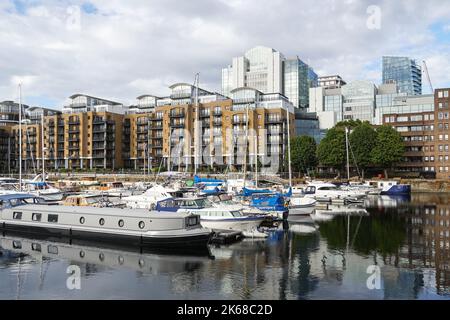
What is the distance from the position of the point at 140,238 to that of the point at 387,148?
293 ft

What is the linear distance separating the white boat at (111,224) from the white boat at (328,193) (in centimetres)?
4028

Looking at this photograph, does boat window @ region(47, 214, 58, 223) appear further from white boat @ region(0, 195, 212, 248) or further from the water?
the water

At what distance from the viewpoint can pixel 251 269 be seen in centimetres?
2545

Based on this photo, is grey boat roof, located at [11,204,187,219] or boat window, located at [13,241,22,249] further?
boat window, located at [13,241,22,249]

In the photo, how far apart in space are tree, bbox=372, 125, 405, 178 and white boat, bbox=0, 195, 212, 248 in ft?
279

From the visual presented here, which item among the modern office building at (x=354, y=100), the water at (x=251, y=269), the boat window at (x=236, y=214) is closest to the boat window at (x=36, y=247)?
the water at (x=251, y=269)

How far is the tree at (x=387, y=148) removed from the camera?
105 metres

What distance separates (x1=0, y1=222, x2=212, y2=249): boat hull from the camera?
97.8 feet

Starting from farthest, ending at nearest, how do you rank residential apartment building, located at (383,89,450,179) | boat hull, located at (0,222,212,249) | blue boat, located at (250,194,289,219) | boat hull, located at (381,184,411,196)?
residential apartment building, located at (383,89,450,179) < boat hull, located at (381,184,411,196) < blue boat, located at (250,194,289,219) < boat hull, located at (0,222,212,249)

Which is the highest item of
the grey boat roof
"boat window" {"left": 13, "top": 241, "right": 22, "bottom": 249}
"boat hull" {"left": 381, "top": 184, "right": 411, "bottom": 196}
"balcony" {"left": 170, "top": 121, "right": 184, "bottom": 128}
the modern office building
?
the modern office building

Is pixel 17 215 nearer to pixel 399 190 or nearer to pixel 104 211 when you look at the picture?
pixel 104 211

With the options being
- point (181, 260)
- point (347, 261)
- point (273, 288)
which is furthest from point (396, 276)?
point (181, 260)

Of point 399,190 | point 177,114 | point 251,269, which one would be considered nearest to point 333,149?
point 399,190

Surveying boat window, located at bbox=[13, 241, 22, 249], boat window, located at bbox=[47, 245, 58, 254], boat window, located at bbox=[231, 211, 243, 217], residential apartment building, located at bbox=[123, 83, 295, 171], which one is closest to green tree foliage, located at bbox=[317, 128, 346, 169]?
residential apartment building, located at bbox=[123, 83, 295, 171]
